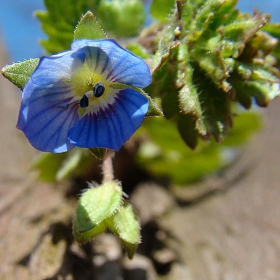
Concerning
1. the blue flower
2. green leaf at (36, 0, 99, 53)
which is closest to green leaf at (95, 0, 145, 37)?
green leaf at (36, 0, 99, 53)

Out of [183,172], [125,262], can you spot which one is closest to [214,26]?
[125,262]

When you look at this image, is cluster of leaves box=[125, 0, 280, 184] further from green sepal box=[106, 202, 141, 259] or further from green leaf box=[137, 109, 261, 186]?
green leaf box=[137, 109, 261, 186]

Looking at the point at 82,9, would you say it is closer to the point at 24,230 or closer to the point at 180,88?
the point at 180,88

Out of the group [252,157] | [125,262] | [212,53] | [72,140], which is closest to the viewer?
[72,140]

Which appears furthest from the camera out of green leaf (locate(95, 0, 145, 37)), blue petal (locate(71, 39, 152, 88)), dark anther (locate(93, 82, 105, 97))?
green leaf (locate(95, 0, 145, 37))

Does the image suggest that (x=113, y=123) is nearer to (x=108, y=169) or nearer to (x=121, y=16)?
(x=108, y=169)

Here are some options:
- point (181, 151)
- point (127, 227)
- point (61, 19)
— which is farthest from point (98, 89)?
point (181, 151)

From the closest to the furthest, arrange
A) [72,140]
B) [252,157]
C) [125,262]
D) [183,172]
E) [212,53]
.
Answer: [72,140], [212,53], [125,262], [183,172], [252,157]
